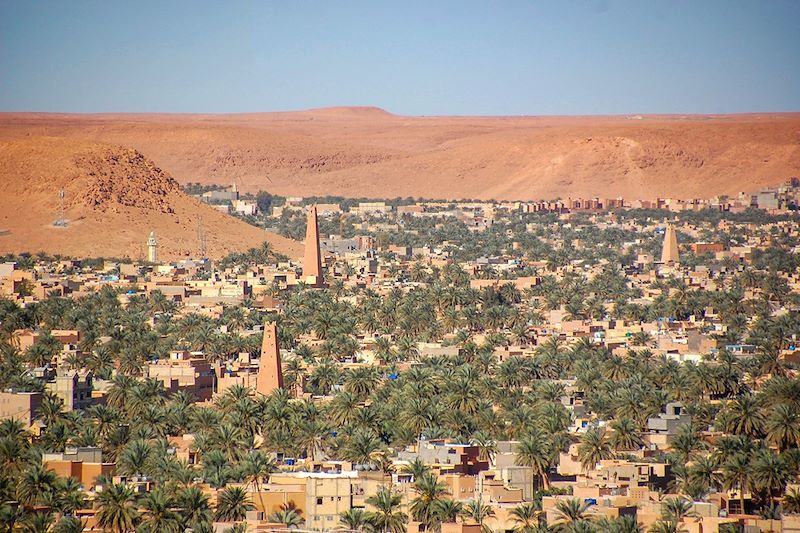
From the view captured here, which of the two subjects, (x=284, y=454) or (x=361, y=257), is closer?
(x=284, y=454)

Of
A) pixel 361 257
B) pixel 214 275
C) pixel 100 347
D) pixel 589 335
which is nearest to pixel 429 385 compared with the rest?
pixel 100 347

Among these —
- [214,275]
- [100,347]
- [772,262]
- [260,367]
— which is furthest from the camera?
[772,262]

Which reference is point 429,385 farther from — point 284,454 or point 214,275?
point 214,275

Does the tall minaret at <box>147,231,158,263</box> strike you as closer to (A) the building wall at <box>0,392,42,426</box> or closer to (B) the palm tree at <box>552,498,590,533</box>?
(A) the building wall at <box>0,392,42,426</box>

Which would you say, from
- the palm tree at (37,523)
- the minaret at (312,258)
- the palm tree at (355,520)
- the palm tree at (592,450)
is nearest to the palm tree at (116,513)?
the palm tree at (37,523)

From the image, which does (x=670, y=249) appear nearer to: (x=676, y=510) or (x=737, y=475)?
(x=737, y=475)

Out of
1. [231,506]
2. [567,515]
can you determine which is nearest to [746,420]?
[567,515]
